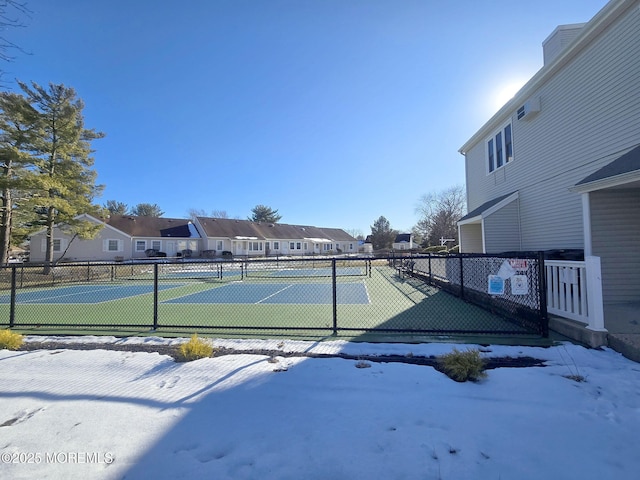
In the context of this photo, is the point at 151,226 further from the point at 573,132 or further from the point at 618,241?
the point at 618,241

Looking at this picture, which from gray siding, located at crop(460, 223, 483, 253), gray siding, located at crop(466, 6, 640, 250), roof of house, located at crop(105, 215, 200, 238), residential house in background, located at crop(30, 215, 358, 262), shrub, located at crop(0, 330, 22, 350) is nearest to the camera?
shrub, located at crop(0, 330, 22, 350)

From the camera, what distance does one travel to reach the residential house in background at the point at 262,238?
40.5m

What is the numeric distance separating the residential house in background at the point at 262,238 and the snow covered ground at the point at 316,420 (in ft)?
118

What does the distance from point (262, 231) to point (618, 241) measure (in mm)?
42878

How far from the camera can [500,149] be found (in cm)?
1216

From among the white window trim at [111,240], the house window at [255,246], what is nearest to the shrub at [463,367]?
the white window trim at [111,240]

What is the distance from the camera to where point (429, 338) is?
16.5 ft

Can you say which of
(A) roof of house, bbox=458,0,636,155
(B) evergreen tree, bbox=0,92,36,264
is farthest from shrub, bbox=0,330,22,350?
(B) evergreen tree, bbox=0,92,36,264

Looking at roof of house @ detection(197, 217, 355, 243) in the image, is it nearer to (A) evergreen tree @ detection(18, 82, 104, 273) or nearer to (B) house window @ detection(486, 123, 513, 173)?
(A) evergreen tree @ detection(18, 82, 104, 273)

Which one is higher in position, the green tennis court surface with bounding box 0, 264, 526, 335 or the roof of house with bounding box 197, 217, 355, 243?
the roof of house with bounding box 197, 217, 355, 243

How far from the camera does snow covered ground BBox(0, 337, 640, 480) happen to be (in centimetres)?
216

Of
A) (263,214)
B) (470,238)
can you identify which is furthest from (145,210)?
(470,238)

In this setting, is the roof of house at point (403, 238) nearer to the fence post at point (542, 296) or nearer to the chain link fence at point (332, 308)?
the chain link fence at point (332, 308)

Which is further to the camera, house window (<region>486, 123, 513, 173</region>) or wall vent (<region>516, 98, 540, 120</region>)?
house window (<region>486, 123, 513, 173</region>)
